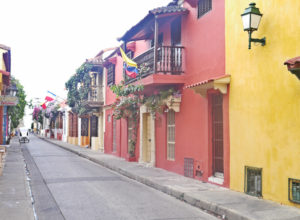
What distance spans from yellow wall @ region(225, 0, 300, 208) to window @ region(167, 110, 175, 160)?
3.98 m

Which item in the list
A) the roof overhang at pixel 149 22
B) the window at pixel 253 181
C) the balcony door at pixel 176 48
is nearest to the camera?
the window at pixel 253 181

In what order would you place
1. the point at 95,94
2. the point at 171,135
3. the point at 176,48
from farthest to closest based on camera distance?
1. the point at 95,94
2. the point at 171,135
3. the point at 176,48

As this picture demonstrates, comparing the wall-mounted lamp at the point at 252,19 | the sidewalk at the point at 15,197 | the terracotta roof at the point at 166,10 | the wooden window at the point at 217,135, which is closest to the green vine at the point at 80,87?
the sidewalk at the point at 15,197

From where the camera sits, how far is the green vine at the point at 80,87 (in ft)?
81.4

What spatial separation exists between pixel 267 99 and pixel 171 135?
572 centimetres

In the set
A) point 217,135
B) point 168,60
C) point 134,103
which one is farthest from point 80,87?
point 217,135

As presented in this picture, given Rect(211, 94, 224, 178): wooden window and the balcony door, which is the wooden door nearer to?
the balcony door

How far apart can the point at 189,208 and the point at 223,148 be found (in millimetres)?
2652

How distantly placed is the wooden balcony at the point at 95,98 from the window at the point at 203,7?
14169 millimetres

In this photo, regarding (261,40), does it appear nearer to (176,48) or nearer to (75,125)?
(176,48)

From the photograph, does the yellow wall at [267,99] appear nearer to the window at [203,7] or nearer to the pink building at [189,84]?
the pink building at [189,84]

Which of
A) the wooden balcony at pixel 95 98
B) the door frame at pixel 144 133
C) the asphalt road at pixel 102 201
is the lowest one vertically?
the asphalt road at pixel 102 201

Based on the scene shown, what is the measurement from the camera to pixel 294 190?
6.96m

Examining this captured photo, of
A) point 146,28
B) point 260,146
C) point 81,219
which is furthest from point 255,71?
point 146,28
